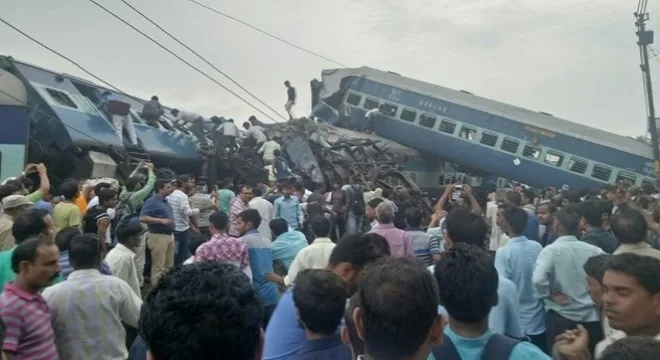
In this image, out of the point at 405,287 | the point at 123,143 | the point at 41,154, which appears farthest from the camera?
the point at 123,143

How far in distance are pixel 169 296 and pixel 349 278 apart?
69.7 inches

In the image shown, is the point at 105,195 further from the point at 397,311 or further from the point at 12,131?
the point at 397,311

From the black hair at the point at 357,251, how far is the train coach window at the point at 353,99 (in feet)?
68.4

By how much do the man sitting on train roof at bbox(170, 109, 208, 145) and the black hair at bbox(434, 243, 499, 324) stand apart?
441 inches

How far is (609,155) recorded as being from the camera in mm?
19125

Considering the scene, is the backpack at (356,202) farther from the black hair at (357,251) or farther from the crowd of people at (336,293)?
the black hair at (357,251)

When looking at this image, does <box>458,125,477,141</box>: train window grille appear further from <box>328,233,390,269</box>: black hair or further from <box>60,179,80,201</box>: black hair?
<box>328,233,390,269</box>: black hair

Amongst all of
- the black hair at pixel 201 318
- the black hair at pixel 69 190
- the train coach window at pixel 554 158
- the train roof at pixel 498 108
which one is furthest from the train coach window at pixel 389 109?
the black hair at pixel 201 318

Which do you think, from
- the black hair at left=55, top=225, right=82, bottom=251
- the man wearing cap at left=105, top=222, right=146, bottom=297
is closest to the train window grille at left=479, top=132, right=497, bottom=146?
the man wearing cap at left=105, top=222, right=146, bottom=297

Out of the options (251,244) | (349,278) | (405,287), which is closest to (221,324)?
(405,287)

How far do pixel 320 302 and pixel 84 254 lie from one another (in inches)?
61.1

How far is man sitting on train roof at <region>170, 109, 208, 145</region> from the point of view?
1331cm

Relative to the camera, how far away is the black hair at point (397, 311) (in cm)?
187

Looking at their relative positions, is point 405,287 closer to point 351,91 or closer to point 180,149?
point 180,149
